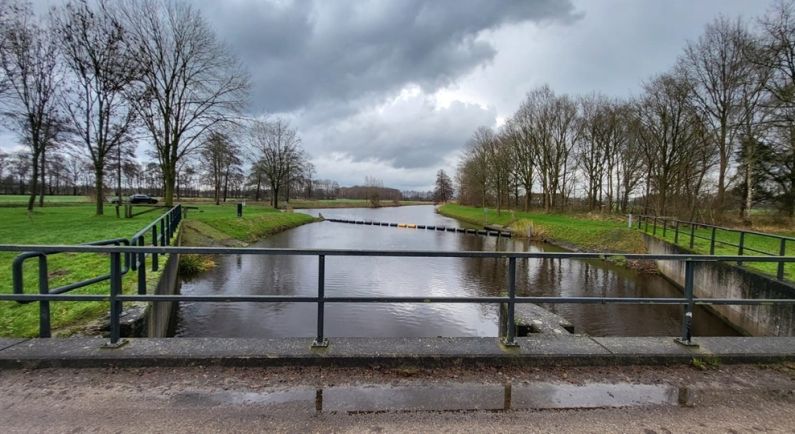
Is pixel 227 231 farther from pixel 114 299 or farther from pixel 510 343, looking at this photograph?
pixel 510 343

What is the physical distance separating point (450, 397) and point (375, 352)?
830 millimetres

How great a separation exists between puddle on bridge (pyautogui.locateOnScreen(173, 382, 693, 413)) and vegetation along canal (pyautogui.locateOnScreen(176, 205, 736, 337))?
5.81 m

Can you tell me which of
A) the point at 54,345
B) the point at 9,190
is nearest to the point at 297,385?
the point at 54,345

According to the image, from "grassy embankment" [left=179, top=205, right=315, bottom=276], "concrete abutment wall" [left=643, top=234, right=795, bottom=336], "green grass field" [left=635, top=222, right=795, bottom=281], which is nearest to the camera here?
"concrete abutment wall" [left=643, top=234, right=795, bottom=336]

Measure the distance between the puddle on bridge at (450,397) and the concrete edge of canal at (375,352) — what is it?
0.35m

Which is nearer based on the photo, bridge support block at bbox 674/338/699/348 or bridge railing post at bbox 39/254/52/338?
bridge railing post at bbox 39/254/52/338

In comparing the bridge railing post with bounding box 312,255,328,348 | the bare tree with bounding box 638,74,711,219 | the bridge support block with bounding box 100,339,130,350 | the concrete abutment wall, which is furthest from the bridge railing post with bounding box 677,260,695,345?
the bare tree with bounding box 638,74,711,219

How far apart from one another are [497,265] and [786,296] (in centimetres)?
1051

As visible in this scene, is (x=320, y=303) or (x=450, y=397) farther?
(x=320, y=303)

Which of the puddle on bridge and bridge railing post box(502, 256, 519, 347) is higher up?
bridge railing post box(502, 256, 519, 347)

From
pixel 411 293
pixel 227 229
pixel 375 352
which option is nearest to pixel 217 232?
pixel 227 229

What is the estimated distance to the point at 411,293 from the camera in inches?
480

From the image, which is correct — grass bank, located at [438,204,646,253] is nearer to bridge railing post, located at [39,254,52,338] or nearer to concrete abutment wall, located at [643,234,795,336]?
concrete abutment wall, located at [643,234,795,336]

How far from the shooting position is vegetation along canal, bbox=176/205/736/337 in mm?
9148
